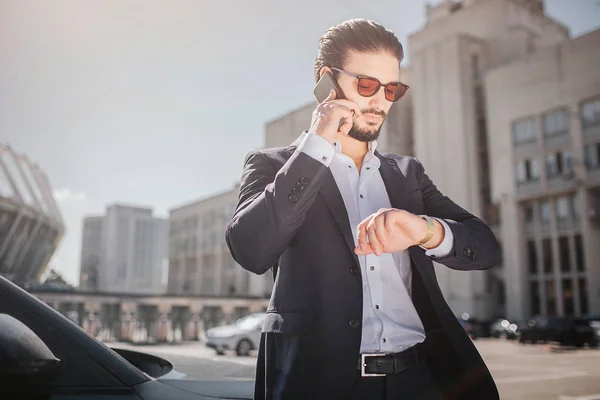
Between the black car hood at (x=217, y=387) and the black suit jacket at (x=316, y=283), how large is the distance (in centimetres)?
40

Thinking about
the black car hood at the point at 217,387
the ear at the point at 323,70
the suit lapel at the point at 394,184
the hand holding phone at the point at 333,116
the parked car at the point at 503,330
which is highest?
the ear at the point at 323,70

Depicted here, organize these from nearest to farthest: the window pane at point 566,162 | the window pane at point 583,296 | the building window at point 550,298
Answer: the window pane at point 583,296 < the window pane at point 566,162 < the building window at point 550,298

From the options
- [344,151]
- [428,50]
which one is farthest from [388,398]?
[428,50]

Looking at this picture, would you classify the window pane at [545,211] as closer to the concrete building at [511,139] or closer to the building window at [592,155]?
the concrete building at [511,139]

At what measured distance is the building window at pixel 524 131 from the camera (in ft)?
110

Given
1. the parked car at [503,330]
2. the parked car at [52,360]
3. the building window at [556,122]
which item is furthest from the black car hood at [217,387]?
the building window at [556,122]

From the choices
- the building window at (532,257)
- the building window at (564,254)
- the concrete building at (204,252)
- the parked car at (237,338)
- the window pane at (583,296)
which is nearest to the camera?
the parked car at (237,338)

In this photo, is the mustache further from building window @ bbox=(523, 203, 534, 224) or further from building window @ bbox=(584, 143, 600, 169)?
building window @ bbox=(523, 203, 534, 224)

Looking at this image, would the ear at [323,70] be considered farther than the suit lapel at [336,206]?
Yes

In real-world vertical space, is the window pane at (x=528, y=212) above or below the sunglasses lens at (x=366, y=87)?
above

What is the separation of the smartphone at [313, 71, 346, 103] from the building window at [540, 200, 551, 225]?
3597 centimetres

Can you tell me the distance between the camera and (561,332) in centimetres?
2083

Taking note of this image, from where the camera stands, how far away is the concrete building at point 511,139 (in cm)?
3106

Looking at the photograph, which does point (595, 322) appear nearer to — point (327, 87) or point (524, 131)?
point (524, 131)
